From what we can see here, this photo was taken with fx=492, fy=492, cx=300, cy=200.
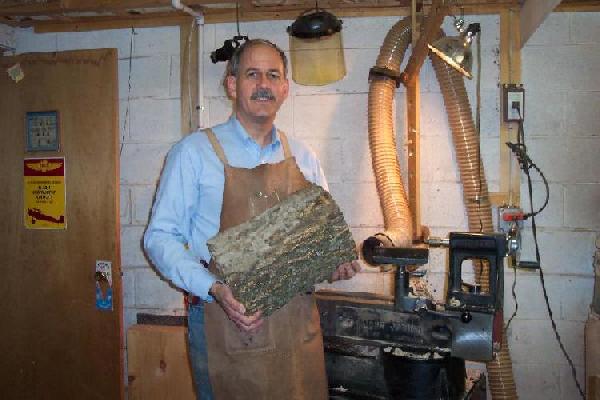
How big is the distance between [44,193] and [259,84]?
1729 mm

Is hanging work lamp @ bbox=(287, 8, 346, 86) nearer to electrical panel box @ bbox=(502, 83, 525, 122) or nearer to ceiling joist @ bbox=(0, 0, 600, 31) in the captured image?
ceiling joist @ bbox=(0, 0, 600, 31)

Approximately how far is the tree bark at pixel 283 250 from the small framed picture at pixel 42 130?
1.80 meters

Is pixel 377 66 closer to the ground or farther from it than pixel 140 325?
farther from it

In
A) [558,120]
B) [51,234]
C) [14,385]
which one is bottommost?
[14,385]

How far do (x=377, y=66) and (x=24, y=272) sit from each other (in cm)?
229

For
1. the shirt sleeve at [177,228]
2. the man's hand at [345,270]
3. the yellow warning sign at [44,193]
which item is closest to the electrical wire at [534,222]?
the man's hand at [345,270]

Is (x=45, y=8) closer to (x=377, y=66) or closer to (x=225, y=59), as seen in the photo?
(x=225, y=59)

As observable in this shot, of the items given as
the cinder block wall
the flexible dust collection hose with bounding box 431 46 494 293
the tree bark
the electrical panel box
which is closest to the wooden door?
the cinder block wall

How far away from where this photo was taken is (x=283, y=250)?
1498 mm

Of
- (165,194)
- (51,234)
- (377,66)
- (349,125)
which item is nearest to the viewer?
(165,194)

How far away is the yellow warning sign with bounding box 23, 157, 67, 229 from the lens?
9.21ft

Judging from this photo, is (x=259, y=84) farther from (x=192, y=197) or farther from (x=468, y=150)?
(x=468, y=150)

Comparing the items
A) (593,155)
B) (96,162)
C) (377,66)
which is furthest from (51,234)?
(593,155)

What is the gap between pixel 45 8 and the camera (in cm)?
254
